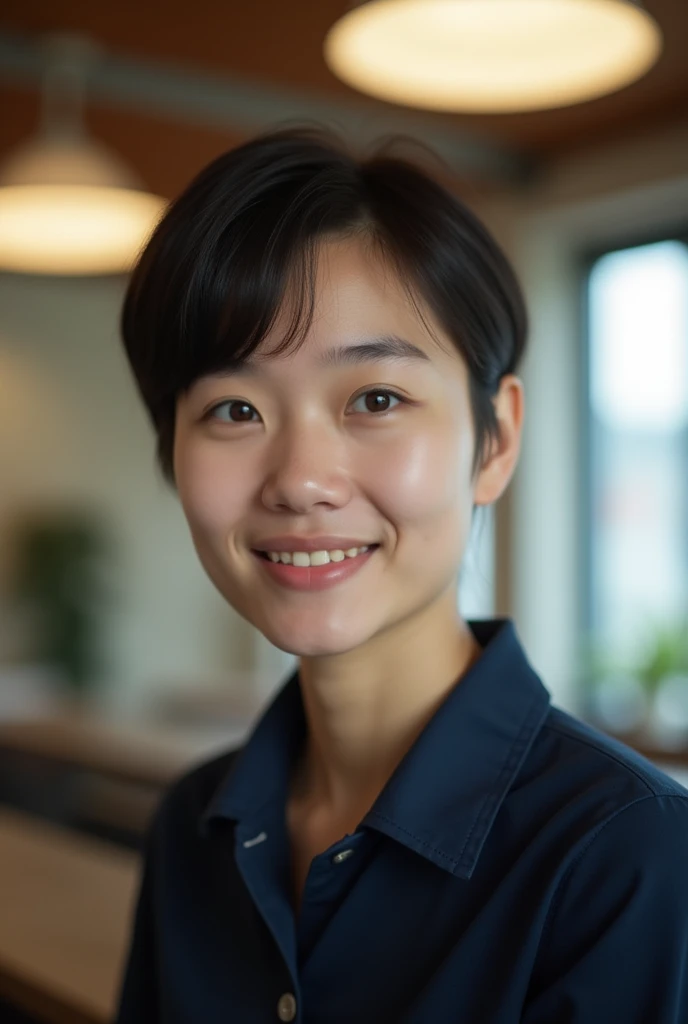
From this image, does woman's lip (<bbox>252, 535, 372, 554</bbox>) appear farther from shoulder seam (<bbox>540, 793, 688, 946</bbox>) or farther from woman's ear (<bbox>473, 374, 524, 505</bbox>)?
shoulder seam (<bbox>540, 793, 688, 946</bbox>)

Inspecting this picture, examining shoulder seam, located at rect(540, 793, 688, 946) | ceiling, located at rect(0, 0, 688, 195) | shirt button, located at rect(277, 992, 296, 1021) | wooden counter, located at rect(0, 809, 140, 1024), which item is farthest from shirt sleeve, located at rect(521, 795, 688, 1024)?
ceiling, located at rect(0, 0, 688, 195)

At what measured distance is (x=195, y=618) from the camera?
855 centimetres

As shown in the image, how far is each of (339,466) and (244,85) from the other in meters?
3.78

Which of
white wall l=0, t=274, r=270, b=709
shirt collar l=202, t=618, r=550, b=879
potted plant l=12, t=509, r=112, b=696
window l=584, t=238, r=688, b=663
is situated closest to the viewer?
shirt collar l=202, t=618, r=550, b=879

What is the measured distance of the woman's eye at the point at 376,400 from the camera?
106 centimetres

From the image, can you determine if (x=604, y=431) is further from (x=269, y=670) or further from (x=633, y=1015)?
(x=633, y=1015)

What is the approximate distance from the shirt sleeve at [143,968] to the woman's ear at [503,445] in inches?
21.9

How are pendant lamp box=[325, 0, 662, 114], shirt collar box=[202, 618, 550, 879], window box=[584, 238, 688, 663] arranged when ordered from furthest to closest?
window box=[584, 238, 688, 663]
pendant lamp box=[325, 0, 662, 114]
shirt collar box=[202, 618, 550, 879]

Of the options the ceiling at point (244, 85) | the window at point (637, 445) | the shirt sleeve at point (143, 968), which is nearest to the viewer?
the shirt sleeve at point (143, 968)

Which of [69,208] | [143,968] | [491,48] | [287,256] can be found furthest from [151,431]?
[287,256]

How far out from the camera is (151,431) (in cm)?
666

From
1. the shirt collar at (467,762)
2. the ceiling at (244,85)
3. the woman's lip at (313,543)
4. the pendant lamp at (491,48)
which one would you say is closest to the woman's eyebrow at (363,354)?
the woman's lip at (313,543)

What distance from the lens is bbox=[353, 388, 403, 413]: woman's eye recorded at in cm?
106

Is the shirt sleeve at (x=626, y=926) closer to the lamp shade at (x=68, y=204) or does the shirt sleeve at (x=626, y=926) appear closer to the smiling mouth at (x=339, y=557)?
the smiling mouth at (x=339, y=557)
